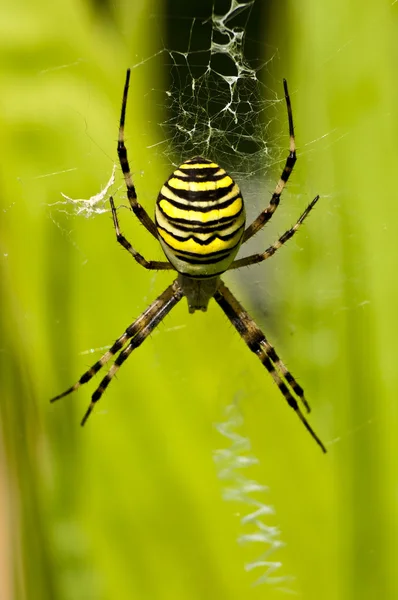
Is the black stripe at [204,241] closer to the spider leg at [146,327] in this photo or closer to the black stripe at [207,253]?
the black stripe at [207,253]

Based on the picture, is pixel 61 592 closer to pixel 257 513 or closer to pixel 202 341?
pixel 257 513

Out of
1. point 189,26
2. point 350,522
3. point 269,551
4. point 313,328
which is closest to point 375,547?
point 350,522

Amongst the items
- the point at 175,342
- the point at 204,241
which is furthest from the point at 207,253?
the point at 175,342

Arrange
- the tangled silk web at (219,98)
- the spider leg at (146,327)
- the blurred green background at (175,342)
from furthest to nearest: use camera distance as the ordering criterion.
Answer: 1. the blurred green background at (175,342)
2. the spider leg at (146,327)
3. the tangled silk web at (219,98)

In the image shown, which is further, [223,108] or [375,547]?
[375,547]

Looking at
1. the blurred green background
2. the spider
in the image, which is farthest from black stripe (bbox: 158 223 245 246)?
the blurred green background

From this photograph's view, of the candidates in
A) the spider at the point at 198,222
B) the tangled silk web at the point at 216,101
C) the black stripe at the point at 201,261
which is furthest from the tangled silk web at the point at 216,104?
the black stripe at the point at 201,261
